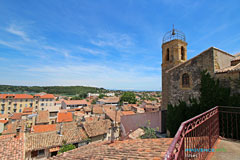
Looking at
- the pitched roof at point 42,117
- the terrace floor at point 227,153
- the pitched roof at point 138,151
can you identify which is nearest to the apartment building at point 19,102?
the pitched roof at point 42,117

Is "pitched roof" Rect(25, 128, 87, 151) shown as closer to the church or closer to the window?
the window

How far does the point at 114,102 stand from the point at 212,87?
218 feet

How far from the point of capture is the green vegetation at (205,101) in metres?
7.40

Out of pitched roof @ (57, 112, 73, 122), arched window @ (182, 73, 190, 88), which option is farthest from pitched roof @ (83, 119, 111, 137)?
arched window @ (182, 73, 190, 88)

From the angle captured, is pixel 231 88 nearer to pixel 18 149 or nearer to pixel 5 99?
pixel 18 149

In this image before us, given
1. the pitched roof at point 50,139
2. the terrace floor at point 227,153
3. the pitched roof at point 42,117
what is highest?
the terrace floor at point 227,153

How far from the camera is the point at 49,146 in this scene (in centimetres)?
1367

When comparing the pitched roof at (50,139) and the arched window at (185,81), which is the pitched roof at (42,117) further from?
the arched window at (185,81)

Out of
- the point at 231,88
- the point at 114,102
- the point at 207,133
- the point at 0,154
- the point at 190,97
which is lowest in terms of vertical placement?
the point at 114,102

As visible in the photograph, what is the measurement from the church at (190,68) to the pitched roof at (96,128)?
1110cm

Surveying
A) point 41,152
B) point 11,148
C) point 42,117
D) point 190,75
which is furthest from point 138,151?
point 42,117

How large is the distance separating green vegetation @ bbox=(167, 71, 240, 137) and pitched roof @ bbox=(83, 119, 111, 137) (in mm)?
11453

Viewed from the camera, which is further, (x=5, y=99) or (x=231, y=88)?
(x=5, y=99)

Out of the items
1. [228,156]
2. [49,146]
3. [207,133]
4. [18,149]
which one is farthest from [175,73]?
[49,146]
